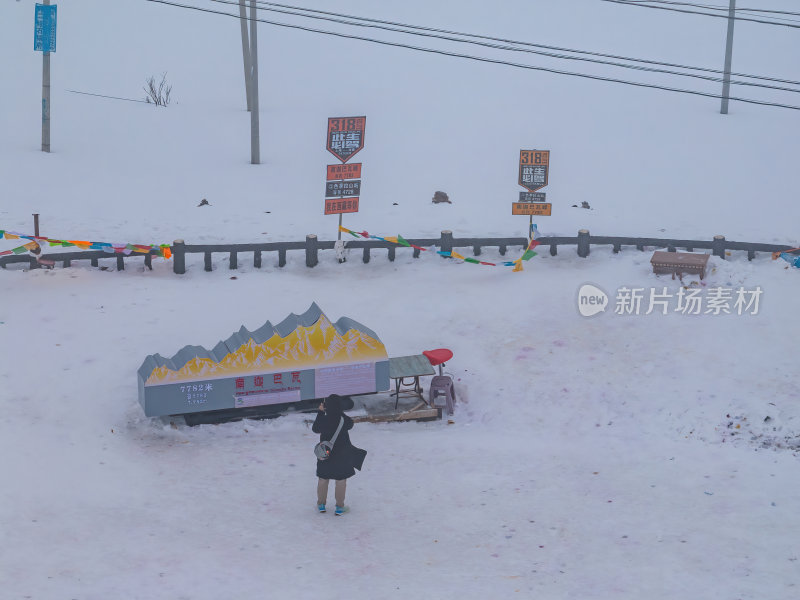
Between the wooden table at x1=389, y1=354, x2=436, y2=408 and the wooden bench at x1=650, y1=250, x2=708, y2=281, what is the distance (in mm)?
5969

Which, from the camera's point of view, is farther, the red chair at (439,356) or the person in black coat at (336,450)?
the red chair at (439,356)

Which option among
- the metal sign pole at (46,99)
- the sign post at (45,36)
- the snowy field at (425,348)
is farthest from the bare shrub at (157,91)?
the sign post at (45,36)

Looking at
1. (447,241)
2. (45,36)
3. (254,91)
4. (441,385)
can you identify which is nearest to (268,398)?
(441,385)

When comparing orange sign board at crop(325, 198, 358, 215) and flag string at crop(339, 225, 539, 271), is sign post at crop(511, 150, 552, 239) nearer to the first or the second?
flag string at crop(339, 225, 539, 271)

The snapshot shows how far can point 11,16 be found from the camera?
43.3 meters

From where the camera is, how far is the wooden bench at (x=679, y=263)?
19561 millimetres

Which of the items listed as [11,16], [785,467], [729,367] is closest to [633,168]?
[729,367]

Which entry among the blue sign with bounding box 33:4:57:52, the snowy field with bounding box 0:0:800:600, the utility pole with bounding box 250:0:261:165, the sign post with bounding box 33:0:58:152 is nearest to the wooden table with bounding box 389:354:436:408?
the snowy field with bounding box 0:0:800:600

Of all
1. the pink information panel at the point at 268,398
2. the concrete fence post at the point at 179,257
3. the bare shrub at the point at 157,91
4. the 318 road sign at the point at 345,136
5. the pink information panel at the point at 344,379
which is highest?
the bare shrub at the point at 157,91

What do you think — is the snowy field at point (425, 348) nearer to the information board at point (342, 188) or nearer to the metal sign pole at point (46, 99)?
the metal sign pole at point (46, 99)

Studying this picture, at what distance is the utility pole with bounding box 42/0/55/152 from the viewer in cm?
2522

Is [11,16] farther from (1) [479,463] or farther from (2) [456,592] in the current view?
(2) [456,592]

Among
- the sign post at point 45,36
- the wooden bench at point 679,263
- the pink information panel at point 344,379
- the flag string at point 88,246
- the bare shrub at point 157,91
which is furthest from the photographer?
the bare shrub at point 157,91

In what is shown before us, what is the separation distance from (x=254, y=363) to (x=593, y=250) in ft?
32.4
